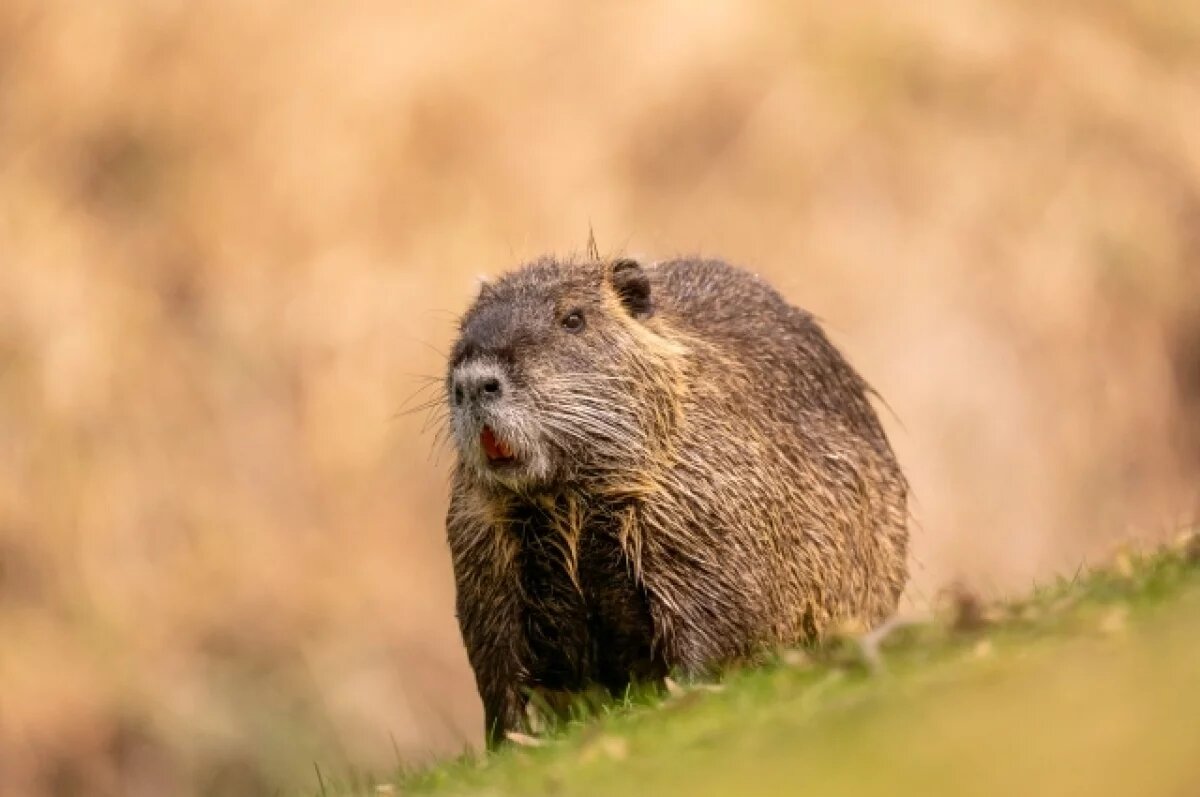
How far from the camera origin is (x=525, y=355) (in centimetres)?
612

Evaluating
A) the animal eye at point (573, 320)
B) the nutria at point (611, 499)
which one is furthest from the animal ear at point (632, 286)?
the animal eye at point (573, 320)

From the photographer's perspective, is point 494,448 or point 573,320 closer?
point 494,448

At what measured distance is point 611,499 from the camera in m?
6.31

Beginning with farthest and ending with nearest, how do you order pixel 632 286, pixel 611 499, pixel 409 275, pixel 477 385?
1. pixel 409 275
2. pixel 632 286
3. pixel 611 499
4. pixel 477 385

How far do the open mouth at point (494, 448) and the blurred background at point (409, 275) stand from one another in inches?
233

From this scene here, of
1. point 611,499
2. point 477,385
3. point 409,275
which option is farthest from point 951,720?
point 409,275

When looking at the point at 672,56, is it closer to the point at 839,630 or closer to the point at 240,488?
the point at 240,488

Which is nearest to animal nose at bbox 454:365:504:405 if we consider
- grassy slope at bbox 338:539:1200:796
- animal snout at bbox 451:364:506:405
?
animal snout at bbox 451:364:506:405

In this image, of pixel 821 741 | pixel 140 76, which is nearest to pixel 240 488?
pixel 140 76

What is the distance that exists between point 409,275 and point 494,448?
665 cm

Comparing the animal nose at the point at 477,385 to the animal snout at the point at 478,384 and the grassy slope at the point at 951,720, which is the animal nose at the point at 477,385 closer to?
the animal snout at the point at 478,384

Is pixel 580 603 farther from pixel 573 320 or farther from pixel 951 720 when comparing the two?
pixel 951 720

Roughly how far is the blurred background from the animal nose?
6.05 m

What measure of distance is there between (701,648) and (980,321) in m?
7.07
